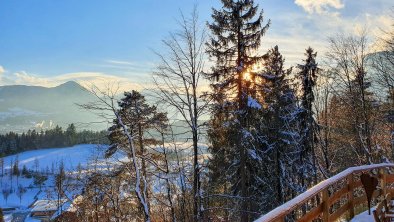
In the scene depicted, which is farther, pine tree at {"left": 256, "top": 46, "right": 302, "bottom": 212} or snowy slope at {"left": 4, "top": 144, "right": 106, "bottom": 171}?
snowy slope at {"left": 4, "top": 144, "right": 106, "bottom": 171}

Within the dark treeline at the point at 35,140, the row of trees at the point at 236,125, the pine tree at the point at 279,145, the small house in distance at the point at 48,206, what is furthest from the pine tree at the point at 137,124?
the dark treeline at the point at 35,140

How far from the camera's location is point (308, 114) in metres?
22.4

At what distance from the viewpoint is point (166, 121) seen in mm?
17000

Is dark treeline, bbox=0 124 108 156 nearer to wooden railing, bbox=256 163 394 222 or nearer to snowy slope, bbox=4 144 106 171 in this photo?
snowy slope, bbox=4 144 106 171

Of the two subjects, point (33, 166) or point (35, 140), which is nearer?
point (33, 166)

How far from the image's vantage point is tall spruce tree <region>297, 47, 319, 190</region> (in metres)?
22.2

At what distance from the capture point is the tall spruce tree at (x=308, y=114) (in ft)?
72.8

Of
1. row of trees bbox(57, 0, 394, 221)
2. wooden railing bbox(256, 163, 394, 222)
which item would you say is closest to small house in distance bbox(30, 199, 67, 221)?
row of trees bbox(57, 0, 394, 221)

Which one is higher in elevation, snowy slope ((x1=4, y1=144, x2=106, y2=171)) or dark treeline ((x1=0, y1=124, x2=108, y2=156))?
dark treeline ((x1=0, y1=124, x2=108, y2=156))

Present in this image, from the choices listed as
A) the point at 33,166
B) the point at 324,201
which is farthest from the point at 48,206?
the point at 33,166

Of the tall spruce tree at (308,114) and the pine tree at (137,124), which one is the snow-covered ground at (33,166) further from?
the tall spruce tree at (308,114)

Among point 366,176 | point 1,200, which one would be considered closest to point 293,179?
point 366,176

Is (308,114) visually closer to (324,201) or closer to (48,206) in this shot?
(324,201)

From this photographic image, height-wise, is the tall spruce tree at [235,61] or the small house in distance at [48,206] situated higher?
the tall spruce tree at [235,61]
